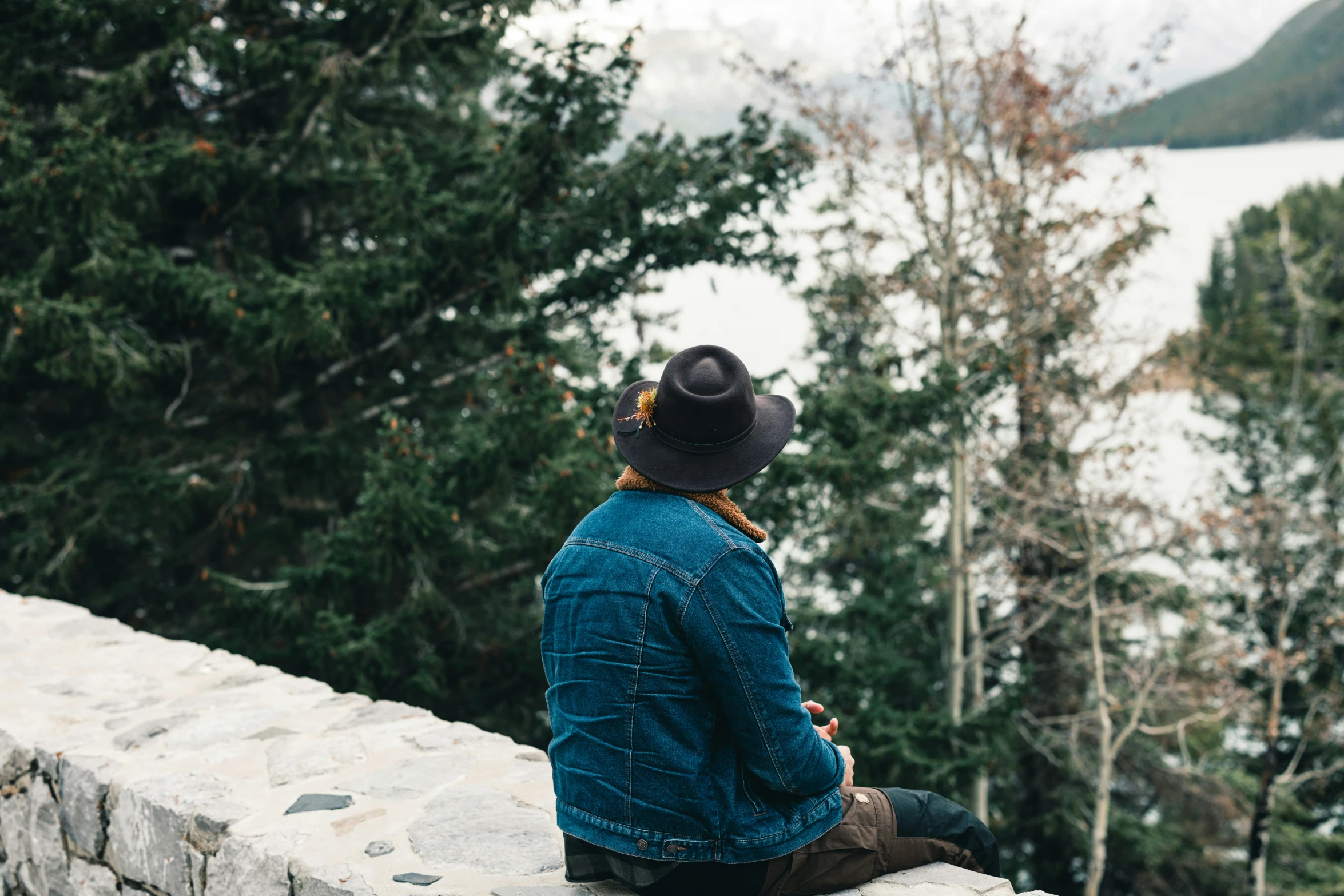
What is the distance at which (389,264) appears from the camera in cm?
664

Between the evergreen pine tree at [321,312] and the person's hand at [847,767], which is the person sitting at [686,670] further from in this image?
the evergreen pine tree at [321,312]

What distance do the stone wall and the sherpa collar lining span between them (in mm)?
853

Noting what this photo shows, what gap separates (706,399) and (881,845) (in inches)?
43.0

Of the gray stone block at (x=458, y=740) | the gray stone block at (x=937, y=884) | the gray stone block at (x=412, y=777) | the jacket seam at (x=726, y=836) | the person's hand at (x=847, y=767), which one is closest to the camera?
the jacket seam at (x=726, y=836)

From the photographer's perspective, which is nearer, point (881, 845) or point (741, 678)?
point (741, 678)

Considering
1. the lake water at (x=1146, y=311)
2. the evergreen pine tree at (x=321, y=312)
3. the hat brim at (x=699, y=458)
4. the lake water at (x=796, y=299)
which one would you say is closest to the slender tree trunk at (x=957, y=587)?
the lake water at (x=1146, y=311)

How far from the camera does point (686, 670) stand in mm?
1669

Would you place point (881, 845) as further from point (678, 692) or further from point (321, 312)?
point (321, 312)

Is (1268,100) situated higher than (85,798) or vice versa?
(1268,100)

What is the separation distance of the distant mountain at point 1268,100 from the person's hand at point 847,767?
11534mm

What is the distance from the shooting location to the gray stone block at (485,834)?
86.2 inches

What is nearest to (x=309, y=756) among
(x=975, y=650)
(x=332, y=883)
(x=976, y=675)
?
(x=332, y=883)

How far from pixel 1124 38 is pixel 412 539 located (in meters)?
10.8

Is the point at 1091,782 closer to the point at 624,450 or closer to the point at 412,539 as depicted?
the point at 412,539
